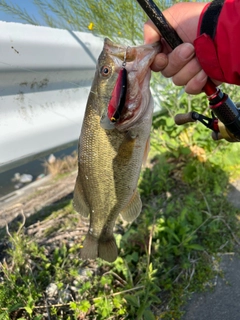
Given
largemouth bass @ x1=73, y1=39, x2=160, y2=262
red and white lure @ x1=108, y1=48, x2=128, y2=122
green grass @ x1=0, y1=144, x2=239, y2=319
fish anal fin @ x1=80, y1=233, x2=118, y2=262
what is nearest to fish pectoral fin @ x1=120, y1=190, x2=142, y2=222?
largemouth bass @ x1=73, y1=39, x2=160, y2=262

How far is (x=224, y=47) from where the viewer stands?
1.56m

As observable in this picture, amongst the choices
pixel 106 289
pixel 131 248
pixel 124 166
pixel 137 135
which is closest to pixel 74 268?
pixel 106 289

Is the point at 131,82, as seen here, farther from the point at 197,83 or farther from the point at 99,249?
the point at 99,249

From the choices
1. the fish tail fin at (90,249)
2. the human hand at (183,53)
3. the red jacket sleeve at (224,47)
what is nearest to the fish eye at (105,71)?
the human hand at (183,53)

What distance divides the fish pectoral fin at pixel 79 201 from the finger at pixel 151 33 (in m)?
0.98

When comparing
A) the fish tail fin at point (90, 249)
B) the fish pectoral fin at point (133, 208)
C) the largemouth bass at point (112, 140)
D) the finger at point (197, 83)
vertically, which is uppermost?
the finger at point (197, 83)

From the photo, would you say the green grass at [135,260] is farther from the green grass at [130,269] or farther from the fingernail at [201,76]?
the fingernail at [201,76]

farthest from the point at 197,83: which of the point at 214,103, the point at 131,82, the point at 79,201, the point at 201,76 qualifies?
the point at 79,201

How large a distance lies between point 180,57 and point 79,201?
3.62 ft

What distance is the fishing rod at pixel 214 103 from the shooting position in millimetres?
1495

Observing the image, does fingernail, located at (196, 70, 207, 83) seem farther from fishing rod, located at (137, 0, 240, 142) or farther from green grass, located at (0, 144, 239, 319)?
green grass, located at (0, 144, 239, 319)

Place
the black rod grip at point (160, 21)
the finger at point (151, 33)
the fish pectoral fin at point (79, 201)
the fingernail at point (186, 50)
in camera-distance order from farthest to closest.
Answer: the fish pectoral fin at point (79, 201)
the finger at point (151, 33)
the fingernail at point (186, 50)
the black rod grip at point (160, 21)

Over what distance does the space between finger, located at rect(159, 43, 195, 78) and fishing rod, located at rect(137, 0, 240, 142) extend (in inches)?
1.3

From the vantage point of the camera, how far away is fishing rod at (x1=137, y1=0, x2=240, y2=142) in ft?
4.91
